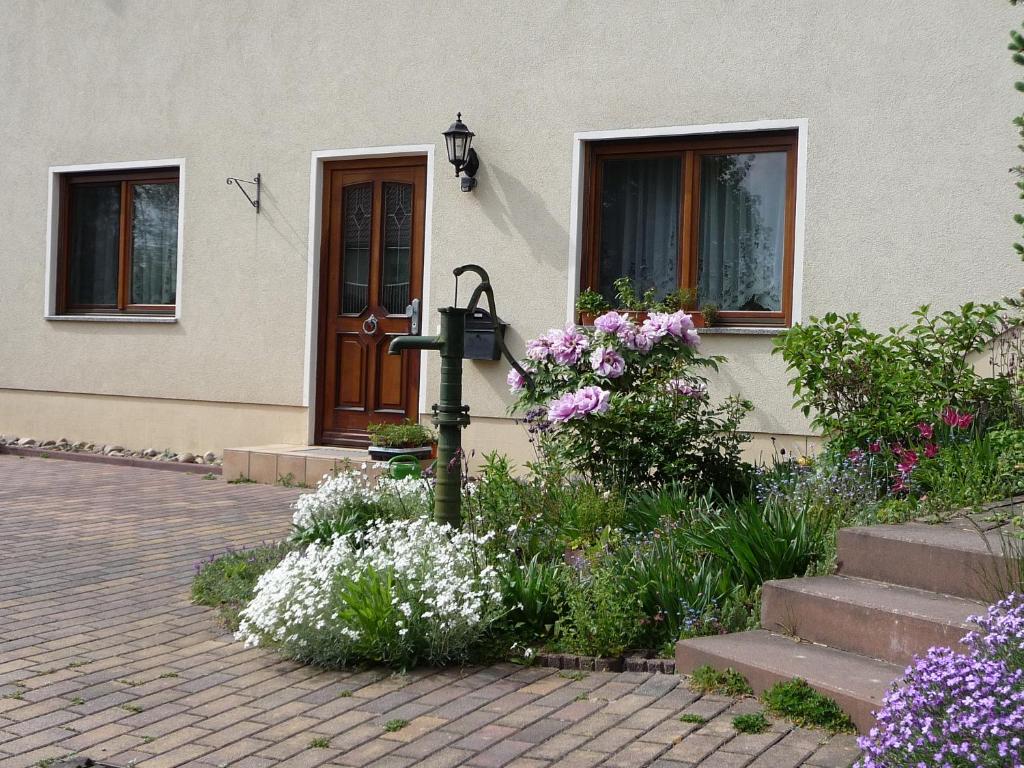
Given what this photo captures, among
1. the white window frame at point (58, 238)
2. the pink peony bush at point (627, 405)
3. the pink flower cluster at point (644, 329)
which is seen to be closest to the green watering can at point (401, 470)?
the pink peony bush at point (627, 405)

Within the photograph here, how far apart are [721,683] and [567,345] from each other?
8.92 ft

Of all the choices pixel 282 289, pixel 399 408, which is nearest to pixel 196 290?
pixel 282 289

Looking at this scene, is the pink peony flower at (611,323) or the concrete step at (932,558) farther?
the pink peony flower at (611,323)

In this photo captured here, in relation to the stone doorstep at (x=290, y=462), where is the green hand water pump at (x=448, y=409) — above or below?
above

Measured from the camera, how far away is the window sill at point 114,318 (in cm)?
1118

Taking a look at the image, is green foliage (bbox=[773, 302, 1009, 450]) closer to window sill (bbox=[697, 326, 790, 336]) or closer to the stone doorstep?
window sill (bbox=[697, 326, 790, 336])

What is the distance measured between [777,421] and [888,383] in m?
1.73

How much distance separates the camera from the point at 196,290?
10945mm

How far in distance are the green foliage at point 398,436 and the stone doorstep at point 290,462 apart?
7.0 inches

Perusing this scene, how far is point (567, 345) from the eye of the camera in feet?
20.9

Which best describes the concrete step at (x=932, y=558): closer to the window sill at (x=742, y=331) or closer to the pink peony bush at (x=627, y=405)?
the pink peony bush at (x=627, y=405)

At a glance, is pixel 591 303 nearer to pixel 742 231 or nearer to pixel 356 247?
pixel 742 231

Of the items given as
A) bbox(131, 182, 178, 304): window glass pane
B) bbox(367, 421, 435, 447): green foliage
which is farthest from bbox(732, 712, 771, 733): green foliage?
bbox(131, 182, 178, 304): window glass pane

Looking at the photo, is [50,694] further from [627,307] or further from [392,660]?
[627,307]
